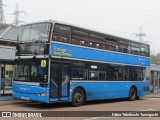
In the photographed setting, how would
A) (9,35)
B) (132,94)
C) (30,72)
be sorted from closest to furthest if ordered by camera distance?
(30,72), (9,35), (132,94)

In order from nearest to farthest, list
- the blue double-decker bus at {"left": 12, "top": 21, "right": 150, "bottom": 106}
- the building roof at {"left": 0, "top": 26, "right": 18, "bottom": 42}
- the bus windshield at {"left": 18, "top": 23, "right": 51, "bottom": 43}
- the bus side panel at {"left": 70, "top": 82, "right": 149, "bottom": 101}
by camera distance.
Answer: the blue double-decker bus at {"left": 12, "top": 21, "right": 150, "bottom": 106} → the bus windshield at {"left": 18, "top": 23, "right": 51, "bottom": 43} → the bus side panel at {"left": 70, "top": 82, "right": 149, "bottom": 101} → the building roof at {"left": 0, "top": 26, "right": 18, "bottom": 42}

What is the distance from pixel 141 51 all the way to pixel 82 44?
7.66m

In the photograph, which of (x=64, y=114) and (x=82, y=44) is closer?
(x=64, y=114)

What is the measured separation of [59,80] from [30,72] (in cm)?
150

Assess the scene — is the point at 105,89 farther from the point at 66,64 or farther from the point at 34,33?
the point at 34,33

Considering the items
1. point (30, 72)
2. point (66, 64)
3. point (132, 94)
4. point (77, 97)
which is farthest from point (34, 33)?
point (132, 94)

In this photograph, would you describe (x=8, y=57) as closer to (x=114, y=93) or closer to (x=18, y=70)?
(x=18, y=70)

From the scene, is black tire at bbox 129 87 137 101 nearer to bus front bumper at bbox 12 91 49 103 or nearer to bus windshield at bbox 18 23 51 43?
bus front bumper at bbox 12 91 49 103

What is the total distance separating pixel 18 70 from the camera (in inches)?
642

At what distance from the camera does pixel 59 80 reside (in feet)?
51.8

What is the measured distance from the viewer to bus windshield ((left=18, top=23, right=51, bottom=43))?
50.4ft

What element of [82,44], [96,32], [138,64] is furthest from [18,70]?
[138,64]

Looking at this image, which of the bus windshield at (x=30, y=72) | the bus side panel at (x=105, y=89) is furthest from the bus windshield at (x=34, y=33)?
the bus side panel at (x=105, y=89)

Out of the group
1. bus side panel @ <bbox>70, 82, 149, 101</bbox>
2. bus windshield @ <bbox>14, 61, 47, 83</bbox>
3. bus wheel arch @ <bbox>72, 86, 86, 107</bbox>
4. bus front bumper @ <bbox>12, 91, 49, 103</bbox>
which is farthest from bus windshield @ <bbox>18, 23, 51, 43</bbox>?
bus wheel arch @ <bbox>72, 86, 86, 107</bbox>
